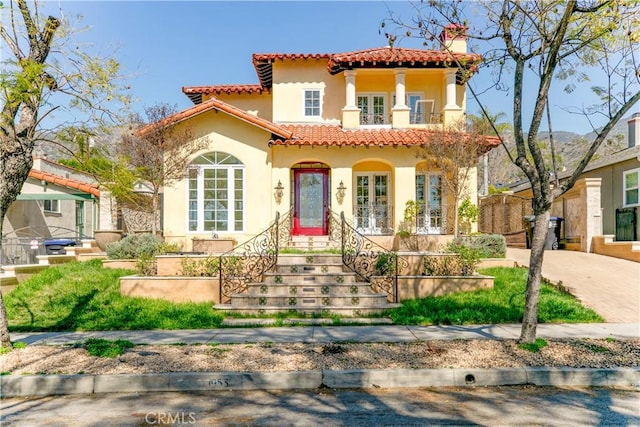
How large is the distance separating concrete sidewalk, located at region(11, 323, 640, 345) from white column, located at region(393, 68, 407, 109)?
10.5 meters

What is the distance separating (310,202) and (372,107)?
493 centimetres

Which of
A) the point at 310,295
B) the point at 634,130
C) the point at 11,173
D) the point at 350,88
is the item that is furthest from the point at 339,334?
the point at 634,130

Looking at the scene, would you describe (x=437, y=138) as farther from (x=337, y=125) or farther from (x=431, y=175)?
(x=337, y=125)

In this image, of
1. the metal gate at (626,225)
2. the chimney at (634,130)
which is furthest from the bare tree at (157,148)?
the chimney at (634,130)

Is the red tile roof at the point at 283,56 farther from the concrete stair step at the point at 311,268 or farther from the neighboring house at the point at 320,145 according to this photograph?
the concrete stair step at the point at 311,268

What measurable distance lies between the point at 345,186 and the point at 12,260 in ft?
37.1

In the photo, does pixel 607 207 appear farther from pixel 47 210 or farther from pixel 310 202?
pixel 47 210

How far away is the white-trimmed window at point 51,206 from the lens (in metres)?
19.3

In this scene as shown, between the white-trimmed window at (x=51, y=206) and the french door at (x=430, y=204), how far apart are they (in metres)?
16.1

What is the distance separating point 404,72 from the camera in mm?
16844

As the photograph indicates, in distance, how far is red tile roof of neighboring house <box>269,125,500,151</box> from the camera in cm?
1526

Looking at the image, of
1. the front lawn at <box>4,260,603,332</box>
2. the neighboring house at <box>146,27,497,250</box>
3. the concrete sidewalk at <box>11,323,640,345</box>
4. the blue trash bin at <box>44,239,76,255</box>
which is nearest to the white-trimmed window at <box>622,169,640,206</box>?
the neighboring house at <box>146,27,497,250</box>

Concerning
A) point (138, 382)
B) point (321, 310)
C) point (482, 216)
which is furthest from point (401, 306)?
point (482, 216)

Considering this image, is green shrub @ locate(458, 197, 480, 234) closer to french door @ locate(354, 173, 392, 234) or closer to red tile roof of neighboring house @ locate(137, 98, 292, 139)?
french door @ locate(354, 173, 392, 234)
